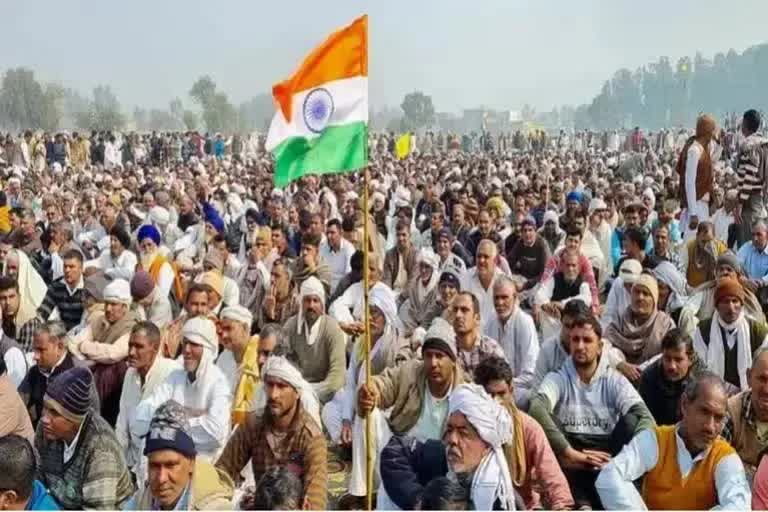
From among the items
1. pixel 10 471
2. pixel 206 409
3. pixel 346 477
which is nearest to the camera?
pixel 10 471

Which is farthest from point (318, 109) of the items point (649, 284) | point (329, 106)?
point (649, 284)

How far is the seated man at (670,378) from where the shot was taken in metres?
4.86

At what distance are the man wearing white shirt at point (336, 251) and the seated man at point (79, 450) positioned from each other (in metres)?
5.37

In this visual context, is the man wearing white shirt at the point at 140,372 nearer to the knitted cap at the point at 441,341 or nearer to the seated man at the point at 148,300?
the knitted cap at the point at 441,341

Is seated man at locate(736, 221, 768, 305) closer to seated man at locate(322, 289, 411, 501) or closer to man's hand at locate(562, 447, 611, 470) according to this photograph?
seated man at locate(322, 289, 411, 501)

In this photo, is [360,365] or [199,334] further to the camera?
[360,365]

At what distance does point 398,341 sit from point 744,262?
379 cm

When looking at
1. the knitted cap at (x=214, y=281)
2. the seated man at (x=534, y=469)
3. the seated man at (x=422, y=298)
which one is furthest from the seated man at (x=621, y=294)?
the knitted cap at (x=214, y=281)

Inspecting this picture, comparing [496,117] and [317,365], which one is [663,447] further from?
[496,117]

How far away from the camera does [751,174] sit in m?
9.99

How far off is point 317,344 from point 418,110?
70807 millimetres

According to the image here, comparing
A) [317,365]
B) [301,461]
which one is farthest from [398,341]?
[301,461]

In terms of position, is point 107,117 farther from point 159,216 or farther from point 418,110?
point 159,216

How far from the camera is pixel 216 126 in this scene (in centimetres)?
7162
